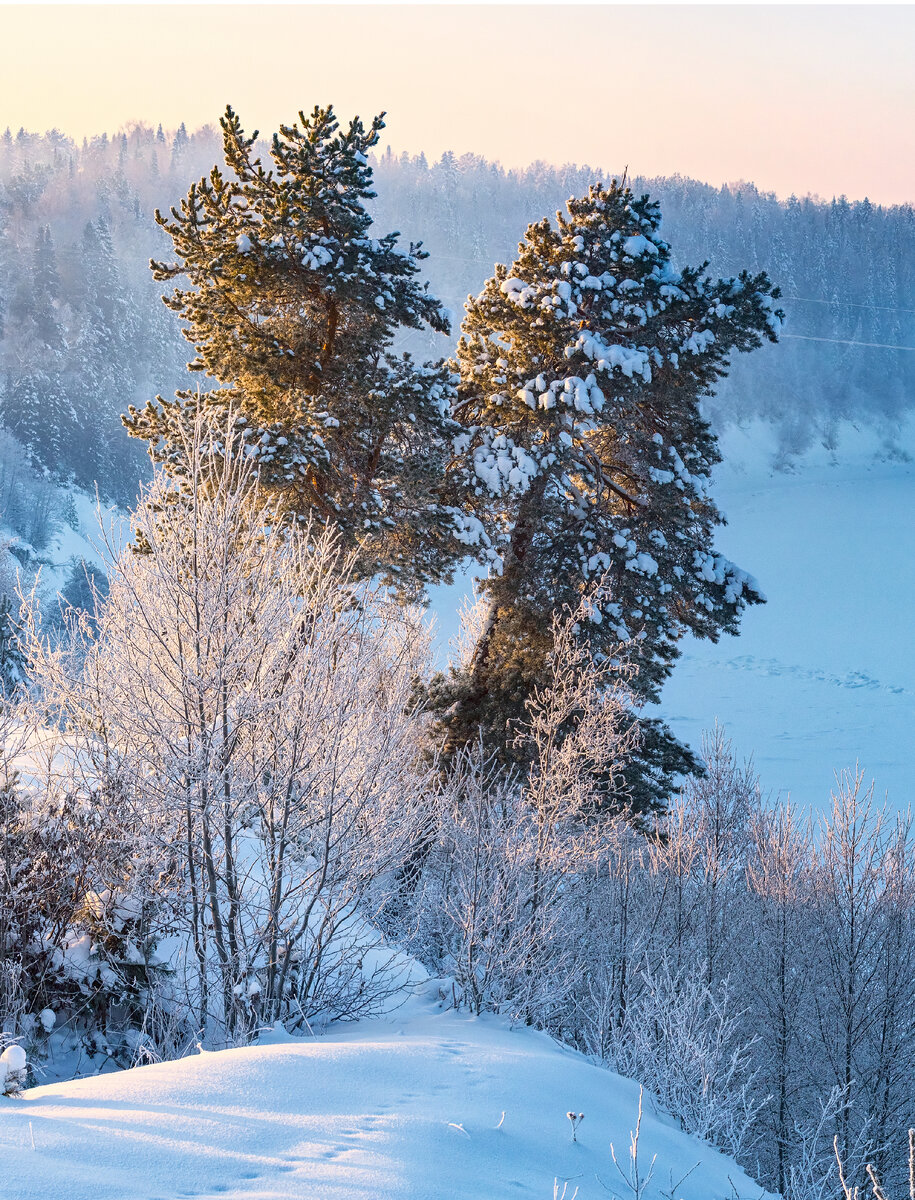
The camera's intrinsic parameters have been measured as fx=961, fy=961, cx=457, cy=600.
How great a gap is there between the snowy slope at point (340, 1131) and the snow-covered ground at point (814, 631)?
33987mm

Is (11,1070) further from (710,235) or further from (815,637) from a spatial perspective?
(710,235)

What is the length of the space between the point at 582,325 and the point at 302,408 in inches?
195

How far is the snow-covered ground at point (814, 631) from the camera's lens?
56.4 meters

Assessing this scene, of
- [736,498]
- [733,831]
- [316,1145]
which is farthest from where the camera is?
[736,498]

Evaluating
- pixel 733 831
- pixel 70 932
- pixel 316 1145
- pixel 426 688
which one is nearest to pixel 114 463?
pixel 733 831

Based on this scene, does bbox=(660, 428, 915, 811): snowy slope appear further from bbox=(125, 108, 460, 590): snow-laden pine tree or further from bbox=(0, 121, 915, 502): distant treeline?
bbox=(125, 108, 460, 590): snow-laden pine tree

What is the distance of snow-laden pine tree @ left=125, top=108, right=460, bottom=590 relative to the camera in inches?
539

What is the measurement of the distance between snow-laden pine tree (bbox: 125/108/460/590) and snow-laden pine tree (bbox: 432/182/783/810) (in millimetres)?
1260

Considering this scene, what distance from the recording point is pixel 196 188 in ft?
45.4

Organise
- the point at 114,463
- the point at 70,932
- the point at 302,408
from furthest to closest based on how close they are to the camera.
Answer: the point at 114,463 → the point at 302,408 → the point at 70,932

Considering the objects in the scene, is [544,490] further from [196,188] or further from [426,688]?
[196,188]

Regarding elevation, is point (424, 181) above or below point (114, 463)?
above

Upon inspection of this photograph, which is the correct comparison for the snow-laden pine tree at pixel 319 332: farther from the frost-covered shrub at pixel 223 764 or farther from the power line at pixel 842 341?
the power line at pixel 842 341

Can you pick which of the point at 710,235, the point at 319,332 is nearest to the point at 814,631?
the point at 710,235
